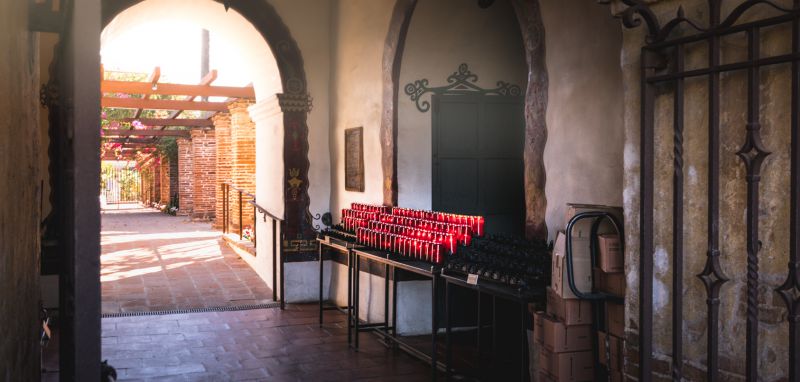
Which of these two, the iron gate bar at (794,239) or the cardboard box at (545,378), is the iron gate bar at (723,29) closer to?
the iron gate bar at (794,239)

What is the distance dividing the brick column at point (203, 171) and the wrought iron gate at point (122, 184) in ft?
81.0

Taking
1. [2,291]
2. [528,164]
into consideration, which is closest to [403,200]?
[528,164]

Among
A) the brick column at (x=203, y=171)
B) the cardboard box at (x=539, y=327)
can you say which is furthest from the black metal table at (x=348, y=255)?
the brick column at (x=203, y=171)

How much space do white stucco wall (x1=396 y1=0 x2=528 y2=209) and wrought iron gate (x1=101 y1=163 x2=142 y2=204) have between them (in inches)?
1543

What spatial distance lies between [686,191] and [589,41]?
1521 millimetres

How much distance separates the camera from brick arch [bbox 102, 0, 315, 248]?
27.3 ft

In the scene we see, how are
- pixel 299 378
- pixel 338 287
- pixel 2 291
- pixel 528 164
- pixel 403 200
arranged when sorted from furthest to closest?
pixel 338 287, pixel 403 200, pixel 299 378, pixel 528 164, pixel 2 291

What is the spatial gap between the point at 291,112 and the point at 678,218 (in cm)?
605

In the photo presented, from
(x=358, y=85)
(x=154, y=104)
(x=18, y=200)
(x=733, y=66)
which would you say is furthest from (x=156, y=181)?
(x=733, y=66)

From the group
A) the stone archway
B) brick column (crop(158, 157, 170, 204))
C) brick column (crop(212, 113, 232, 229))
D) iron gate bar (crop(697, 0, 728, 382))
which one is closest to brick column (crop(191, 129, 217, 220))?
brick column (crop(212, 113, 232, 229))

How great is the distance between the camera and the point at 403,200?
709cm

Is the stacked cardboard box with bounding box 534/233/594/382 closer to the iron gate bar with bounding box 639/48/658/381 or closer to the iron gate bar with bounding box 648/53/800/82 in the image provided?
the iron gate bar with bounding box 639/48/658/381

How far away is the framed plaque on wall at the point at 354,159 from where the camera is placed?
7779 millimetres

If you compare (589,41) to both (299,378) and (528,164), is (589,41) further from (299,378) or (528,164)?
(299,378)
